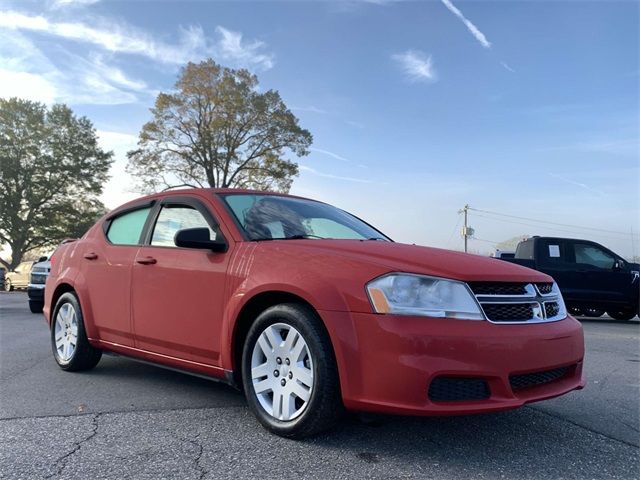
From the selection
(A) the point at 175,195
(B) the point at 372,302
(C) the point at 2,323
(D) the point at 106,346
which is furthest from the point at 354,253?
(C) the point at 2,323

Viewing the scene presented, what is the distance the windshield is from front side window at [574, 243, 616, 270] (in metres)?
9.58

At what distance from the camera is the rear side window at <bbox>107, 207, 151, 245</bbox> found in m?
4.55

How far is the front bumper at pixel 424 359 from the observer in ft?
8.86

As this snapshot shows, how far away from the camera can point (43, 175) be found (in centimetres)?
4131

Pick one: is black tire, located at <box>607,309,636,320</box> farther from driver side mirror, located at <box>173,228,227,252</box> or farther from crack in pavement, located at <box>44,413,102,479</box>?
crack in pavement, located at <box>44,413,102,479</box>

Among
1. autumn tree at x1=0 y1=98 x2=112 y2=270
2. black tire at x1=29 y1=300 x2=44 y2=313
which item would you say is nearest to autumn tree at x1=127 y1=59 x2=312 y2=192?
autumn tree at x1=0 y1=98 x2=112 y2=270

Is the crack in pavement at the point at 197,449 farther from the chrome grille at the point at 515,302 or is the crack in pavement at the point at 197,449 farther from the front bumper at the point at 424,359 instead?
the chrome grille at the point at 515,302

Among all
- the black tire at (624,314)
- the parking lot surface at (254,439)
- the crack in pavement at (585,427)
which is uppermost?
the parking lot surface at (254,439)

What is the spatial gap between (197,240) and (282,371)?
1.03 metres

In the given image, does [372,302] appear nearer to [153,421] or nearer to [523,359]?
[523,359]

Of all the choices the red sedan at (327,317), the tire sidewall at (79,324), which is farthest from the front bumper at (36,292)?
the red sedan at (327,317)

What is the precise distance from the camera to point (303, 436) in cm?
303

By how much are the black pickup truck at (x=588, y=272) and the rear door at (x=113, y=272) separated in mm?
9486

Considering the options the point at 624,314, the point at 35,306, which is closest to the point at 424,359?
the point at 35,306
